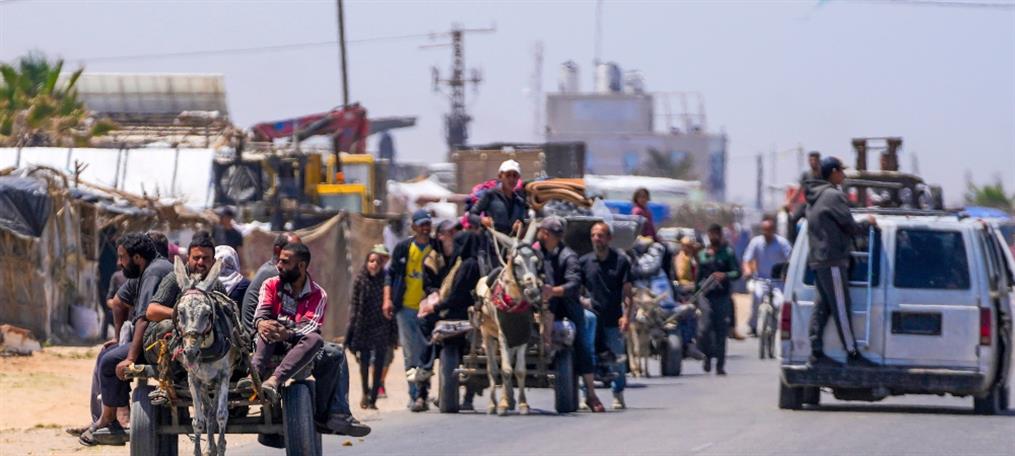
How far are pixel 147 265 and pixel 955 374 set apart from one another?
27.8 ft

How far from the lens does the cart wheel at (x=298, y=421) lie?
10.4m

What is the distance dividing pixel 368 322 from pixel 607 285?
2541 mm

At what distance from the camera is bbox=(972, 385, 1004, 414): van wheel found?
16.8 metres

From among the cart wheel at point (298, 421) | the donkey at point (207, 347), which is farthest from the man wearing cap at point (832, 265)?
the donkey at point (207, 347)

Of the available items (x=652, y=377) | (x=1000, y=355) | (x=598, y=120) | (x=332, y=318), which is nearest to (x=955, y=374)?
(x=1000, y=355)

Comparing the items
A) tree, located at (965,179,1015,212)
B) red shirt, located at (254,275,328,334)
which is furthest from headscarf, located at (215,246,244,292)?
tree, located at (965,179,1015,212)

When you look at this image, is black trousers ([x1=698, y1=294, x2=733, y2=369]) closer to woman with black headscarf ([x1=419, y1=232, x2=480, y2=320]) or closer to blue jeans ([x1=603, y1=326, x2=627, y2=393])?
blue jeans ([x1=603, y1=326, x2=627, y2=393])

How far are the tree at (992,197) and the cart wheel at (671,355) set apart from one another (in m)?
69.9

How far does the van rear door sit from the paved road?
635 mm

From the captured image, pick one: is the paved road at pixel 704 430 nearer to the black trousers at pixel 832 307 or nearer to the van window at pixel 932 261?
the black trousers at pixel 832 307

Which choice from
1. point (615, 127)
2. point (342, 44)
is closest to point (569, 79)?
point (615, 127)

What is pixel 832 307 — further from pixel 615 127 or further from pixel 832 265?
pixel 615 127

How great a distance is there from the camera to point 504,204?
1731 cm

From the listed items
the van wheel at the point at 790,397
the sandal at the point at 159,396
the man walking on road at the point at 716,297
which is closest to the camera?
the sandal at the point at 159,396
